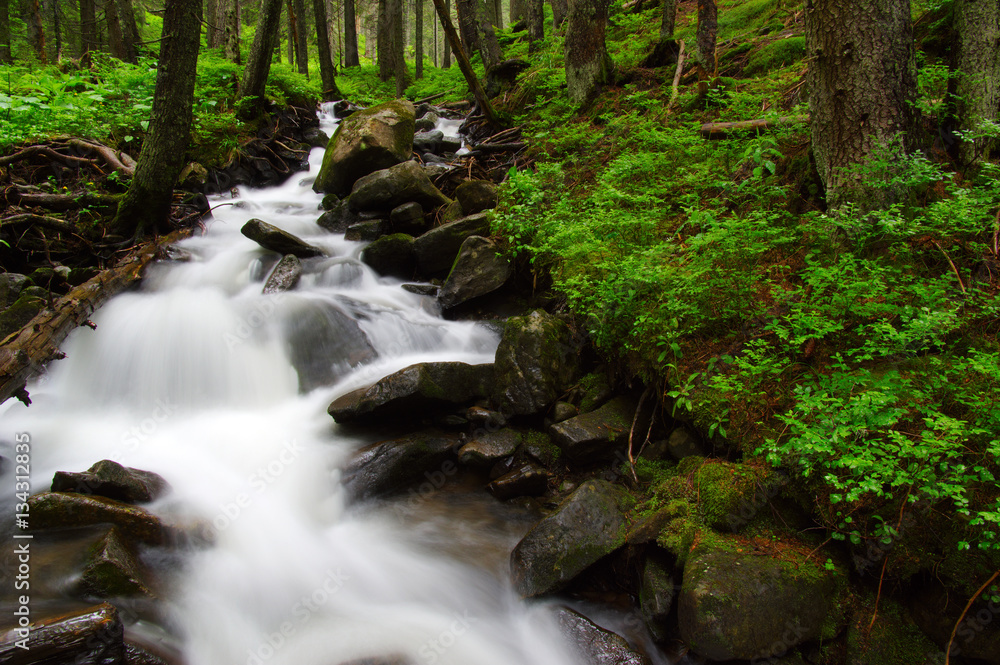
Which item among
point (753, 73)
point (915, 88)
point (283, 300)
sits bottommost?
point (283, 300)

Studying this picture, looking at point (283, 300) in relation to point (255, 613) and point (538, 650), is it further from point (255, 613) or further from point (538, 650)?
point (538, 650)

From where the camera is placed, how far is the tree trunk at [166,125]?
6.27 m

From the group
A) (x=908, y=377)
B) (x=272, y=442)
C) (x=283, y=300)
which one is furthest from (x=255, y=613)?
(x=908, y=377)

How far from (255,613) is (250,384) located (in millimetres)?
2817

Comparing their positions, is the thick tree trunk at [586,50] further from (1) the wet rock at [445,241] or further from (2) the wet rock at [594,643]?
(2) the wet rock at [594,643]

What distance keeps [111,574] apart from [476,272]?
4.67 meters

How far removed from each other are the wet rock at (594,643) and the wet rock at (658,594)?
7.7 inches

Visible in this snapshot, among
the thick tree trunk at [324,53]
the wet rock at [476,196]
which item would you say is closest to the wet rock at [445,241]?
the wet rock at [476,196]

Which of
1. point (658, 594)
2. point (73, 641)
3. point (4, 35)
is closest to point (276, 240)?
point (73, 641)

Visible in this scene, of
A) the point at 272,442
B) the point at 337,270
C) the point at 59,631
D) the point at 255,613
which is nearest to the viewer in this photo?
the point at 59,631

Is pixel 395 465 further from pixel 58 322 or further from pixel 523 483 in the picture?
pixel 58 322

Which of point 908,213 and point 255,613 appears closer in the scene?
point 255,613

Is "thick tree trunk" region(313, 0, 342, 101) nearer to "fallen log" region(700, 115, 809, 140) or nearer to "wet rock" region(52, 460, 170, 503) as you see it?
"fallen log" region(700, 115, 809, 140)

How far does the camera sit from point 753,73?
7801 mm
